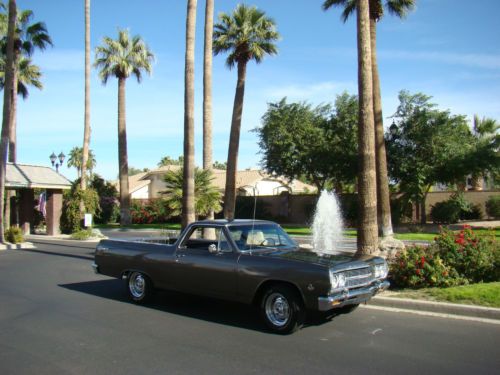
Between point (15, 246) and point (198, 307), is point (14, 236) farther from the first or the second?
point (198, 307)

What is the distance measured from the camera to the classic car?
21.1ft

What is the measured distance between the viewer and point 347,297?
254 inches

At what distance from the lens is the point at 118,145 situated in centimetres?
3484

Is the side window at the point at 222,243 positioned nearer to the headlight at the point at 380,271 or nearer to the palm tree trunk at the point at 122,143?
the headlight at the point at 380,271

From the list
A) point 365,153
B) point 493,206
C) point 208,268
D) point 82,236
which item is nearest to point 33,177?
point 82,236

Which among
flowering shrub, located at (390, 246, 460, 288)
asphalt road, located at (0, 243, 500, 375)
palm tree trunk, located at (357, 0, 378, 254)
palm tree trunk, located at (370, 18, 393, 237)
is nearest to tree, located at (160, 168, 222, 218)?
palm tree trunk, located at (370, 18, 393, 237)

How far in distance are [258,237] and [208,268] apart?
954 millimetres

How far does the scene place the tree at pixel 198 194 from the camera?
70.7 feet

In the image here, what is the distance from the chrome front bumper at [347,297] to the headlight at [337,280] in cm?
10

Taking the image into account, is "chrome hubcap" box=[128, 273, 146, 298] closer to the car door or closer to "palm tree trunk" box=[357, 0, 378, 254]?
the car door

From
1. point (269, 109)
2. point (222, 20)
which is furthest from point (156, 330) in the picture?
point (269, 109)

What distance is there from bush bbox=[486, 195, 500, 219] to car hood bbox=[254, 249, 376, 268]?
27.7 m

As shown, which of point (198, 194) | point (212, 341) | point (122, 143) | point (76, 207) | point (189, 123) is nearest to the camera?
point (212, 341)

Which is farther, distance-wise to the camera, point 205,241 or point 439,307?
point 205,241
